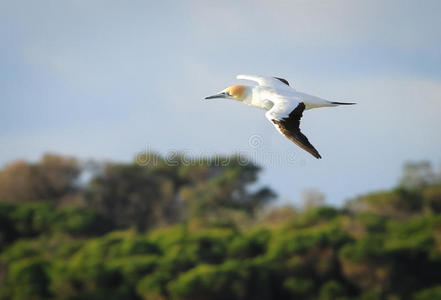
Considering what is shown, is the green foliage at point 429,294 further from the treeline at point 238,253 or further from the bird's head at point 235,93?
the bird's head at point 235,93

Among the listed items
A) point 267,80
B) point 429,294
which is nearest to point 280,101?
point 267,80

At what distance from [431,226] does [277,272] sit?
6.60 meters

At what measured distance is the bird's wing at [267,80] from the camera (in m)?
13.7

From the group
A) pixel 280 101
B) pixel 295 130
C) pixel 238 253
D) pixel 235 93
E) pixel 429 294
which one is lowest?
pixel 429 294

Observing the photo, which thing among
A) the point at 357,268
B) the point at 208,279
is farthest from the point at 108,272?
the point at 357,268

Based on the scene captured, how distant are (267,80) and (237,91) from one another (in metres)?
0.69

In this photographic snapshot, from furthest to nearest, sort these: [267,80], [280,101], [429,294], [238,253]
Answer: [238,253]
[429,294]
[267,80]
[280,101]

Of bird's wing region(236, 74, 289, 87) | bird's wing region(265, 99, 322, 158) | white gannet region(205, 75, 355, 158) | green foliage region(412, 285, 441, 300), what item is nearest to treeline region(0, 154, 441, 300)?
green foliage region(412, 285, 441, 300)

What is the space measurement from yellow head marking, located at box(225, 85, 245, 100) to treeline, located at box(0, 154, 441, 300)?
462 inches

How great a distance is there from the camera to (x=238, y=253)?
2734cm

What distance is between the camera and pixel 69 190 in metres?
41.4

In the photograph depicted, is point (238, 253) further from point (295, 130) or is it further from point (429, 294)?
point (295, 130)

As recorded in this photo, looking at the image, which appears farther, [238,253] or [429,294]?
[238,253]

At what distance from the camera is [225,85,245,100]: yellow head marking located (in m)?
13.5
